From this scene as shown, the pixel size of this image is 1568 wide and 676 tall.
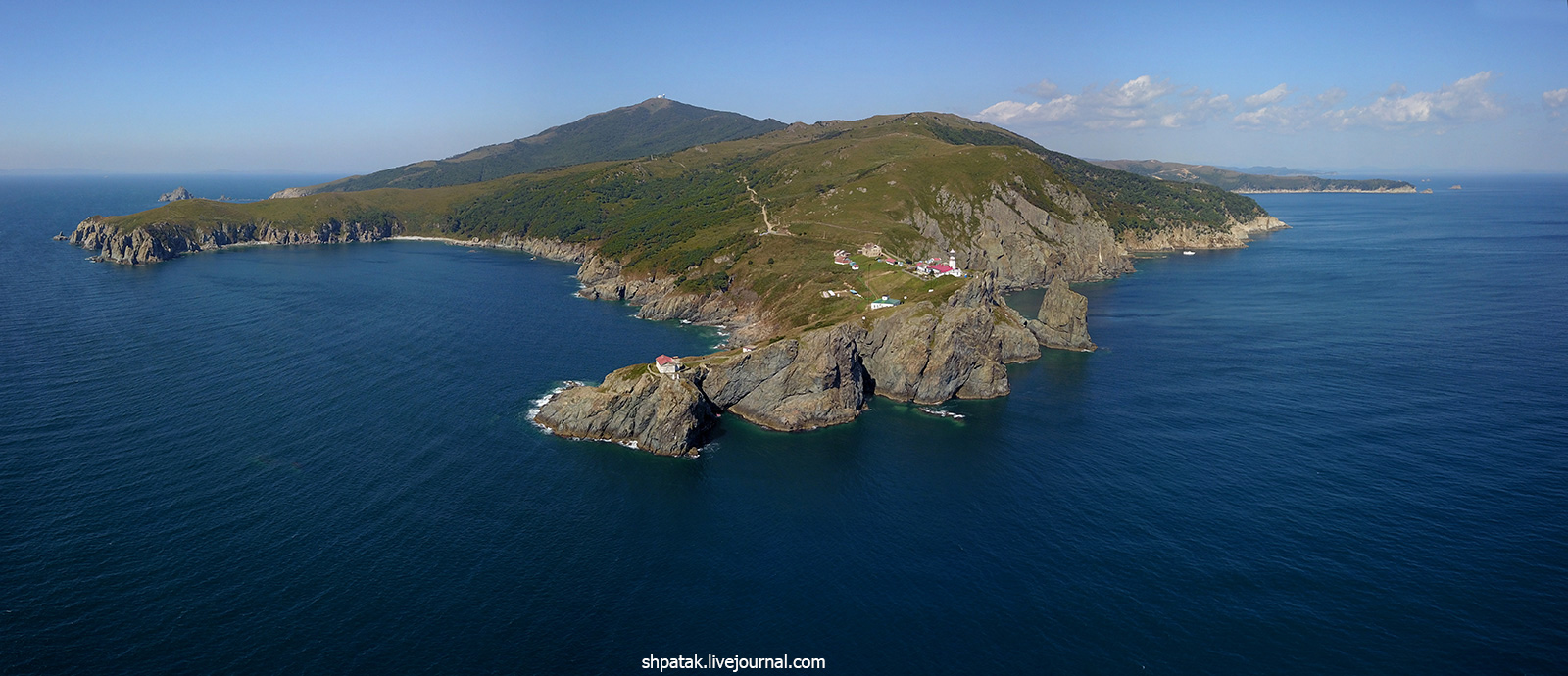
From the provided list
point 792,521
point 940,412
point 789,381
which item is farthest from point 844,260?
point 792,521

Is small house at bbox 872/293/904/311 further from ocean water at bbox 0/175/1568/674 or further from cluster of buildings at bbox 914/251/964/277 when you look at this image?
ocean water at bbox 0/175/1568/674

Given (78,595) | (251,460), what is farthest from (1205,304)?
(78,595)

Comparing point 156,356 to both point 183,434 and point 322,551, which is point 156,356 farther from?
point 322,551

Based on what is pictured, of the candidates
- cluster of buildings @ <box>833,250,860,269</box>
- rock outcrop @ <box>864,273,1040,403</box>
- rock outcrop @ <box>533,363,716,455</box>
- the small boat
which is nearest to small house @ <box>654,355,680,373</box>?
rock outcrop @ <box>533,363,716,455</box>

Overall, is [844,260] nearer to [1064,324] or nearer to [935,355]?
[1064,324]

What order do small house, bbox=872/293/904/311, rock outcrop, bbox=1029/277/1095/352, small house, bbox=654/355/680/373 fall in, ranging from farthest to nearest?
rock outcrop, bbox=1029/277/1095/352, small house, bbox=872/293/904/311, small house, bbox=654/355/680/373

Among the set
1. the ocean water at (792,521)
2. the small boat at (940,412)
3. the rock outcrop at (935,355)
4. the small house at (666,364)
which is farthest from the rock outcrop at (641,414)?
the small boat at (940,412)
